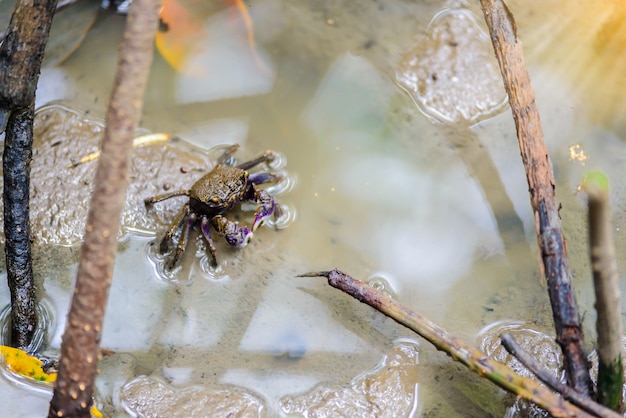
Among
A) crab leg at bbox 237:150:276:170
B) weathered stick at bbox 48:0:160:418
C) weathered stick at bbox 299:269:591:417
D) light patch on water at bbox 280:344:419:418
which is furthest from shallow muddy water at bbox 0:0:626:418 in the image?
weathered stick at bbox 48:0:160:418

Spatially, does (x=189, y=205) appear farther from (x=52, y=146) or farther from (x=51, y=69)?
(x=51, y=69)

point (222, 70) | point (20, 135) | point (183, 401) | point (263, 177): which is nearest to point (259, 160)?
point (263, 177)

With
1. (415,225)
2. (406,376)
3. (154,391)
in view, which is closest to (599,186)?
(406,376)

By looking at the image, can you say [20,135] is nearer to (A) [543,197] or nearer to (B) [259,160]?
(B) [259,160]

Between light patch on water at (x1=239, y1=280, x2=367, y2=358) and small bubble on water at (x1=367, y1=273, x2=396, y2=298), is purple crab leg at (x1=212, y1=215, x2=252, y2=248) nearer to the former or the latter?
light patch on water at (x1=239, y1=280, x2=367, y2=358)

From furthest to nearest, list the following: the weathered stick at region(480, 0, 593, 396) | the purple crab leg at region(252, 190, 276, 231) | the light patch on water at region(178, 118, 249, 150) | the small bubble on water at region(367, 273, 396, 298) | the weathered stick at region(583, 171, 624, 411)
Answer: the light patch on water at region(178, 118, 249, 150), the purple crab leg at region(252, 190, 276, 231), the small bubble on water at region(367, 273, 396, 298), the weathered stick at region(480, 0, 593, 396), the weathered stick at region(583, 171, 624, 411)
